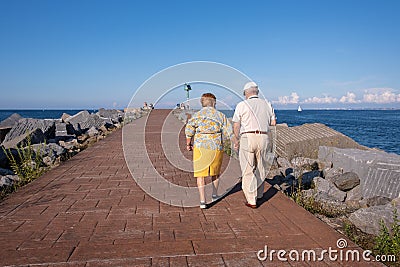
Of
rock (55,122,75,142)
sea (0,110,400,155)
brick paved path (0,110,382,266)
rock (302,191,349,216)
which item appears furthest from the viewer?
sea (0,110,400,155)

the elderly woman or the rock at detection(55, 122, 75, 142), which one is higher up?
the elderly woman

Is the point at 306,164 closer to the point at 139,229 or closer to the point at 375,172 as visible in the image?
the point at 375,172

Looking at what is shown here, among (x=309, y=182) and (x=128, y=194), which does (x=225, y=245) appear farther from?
(x=309, y=182)

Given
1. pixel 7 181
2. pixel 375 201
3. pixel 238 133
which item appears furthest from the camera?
pixel 7 181

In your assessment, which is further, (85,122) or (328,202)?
(85,122)

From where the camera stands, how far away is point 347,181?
6.57m

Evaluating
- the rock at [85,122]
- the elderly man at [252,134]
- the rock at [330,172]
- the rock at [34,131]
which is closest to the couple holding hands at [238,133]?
the elderly man at [252,134]

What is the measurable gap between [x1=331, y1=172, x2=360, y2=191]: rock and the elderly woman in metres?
3.05

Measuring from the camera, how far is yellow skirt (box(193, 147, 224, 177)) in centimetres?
461

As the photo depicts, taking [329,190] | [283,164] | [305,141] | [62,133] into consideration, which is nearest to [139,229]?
[329,190]

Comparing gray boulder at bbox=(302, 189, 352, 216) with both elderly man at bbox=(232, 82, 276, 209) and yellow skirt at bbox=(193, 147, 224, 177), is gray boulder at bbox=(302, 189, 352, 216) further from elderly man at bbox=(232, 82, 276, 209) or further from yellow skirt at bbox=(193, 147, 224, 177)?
yellow skirt at bbox=(193, 147, 224, 177)

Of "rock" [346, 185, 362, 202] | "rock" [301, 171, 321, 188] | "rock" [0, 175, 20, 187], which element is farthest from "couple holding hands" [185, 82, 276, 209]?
"rock" [0, 175, 20, 187]

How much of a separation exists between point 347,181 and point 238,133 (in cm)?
301

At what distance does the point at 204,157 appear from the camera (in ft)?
15.1
